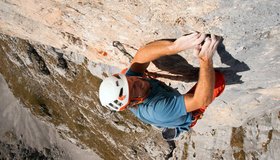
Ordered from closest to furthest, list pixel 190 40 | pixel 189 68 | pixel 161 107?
pixel 190 40
pixel 161 107
pixel 189 68

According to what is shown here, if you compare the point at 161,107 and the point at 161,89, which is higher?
the point at 161,89

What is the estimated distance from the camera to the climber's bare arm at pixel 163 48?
23.2 ft

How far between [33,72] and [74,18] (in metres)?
15.7

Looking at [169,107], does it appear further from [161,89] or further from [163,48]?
[163,48]

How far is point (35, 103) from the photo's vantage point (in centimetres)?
2730

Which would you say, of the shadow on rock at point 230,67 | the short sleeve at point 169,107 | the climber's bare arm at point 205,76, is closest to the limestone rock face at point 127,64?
the shadow on rock at point 230,67

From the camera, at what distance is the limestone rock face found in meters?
7.15

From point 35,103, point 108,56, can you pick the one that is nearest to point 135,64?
point 108,56

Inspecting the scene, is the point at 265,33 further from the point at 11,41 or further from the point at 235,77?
the point at 11,41

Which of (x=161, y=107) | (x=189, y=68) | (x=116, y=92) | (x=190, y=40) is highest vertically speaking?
(x=190, y=40)

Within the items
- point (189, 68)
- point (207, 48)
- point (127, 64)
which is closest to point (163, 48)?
point (207, 48)

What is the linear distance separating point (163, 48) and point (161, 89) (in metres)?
1.37

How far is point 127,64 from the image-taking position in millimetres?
11898

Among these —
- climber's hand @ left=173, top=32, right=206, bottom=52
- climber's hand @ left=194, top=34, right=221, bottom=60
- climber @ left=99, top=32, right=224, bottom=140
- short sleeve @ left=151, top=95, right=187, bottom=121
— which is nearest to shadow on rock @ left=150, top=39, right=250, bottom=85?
climber @ left=99, top=32, right=224, bottom=140
